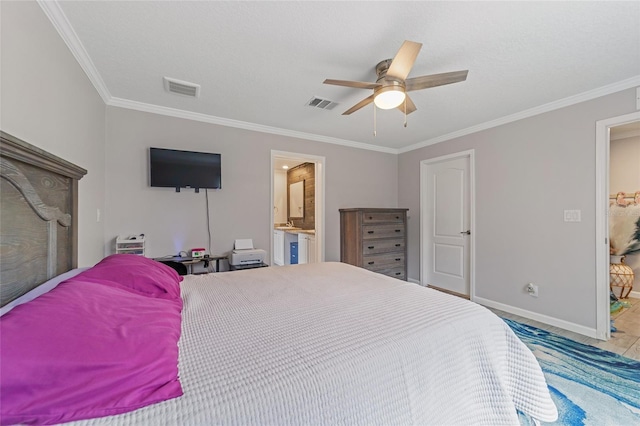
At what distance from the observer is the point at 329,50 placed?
1.83 metres

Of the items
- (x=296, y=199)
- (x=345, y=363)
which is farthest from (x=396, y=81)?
(x=296, y=199)

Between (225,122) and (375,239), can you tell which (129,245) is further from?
(375,239)

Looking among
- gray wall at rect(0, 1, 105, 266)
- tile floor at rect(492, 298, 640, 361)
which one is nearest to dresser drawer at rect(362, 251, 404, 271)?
tile floor at rect(492, 298, 640, 361)

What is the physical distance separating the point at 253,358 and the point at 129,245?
2.38 meters

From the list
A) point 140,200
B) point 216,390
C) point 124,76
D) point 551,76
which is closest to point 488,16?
point 551,76

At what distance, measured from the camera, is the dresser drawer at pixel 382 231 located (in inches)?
147

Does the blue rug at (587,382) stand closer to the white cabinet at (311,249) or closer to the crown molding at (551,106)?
the crown molding at (551,106)

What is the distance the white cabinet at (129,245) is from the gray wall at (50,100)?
0.55ft

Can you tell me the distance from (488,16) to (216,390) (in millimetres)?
2220

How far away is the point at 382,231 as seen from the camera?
3.87 meters

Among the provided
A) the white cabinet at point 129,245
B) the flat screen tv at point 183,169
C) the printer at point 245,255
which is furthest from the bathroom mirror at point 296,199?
the white cabinet at point 129,245

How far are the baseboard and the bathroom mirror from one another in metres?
3.57

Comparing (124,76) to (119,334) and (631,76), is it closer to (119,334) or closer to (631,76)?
(119,334)

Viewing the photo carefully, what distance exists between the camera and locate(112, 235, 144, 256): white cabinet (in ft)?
8.21
